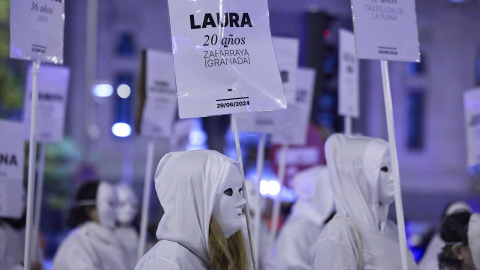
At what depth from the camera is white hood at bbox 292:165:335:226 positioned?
6.78 m

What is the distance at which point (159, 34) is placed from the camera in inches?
960

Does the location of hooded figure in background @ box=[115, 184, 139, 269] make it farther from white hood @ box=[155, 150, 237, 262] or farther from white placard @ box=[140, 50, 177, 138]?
white hood @ box=[155, 150, 237, 262]

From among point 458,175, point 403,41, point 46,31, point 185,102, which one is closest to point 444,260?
point 403,41

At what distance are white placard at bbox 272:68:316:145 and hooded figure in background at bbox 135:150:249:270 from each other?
9.04ft

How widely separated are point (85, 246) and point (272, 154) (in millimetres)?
4052

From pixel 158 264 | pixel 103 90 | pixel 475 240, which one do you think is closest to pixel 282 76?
pixel 475 240

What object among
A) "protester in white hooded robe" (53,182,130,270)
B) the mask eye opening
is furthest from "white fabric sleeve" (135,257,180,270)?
"protester in white hooded robe" (53,182,130,270)

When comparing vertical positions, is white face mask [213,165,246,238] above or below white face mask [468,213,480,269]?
above

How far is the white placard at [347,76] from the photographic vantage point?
21.7ft

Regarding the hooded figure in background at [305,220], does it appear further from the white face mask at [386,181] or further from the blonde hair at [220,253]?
the blonde hair at [220,253]

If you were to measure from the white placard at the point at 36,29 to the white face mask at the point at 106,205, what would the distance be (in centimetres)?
177

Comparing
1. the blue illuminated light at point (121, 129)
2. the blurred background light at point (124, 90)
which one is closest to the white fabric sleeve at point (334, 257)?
the blue illuminated light at point (121, 129)

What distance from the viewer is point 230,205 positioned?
3609mm

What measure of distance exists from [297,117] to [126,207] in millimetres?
1945
